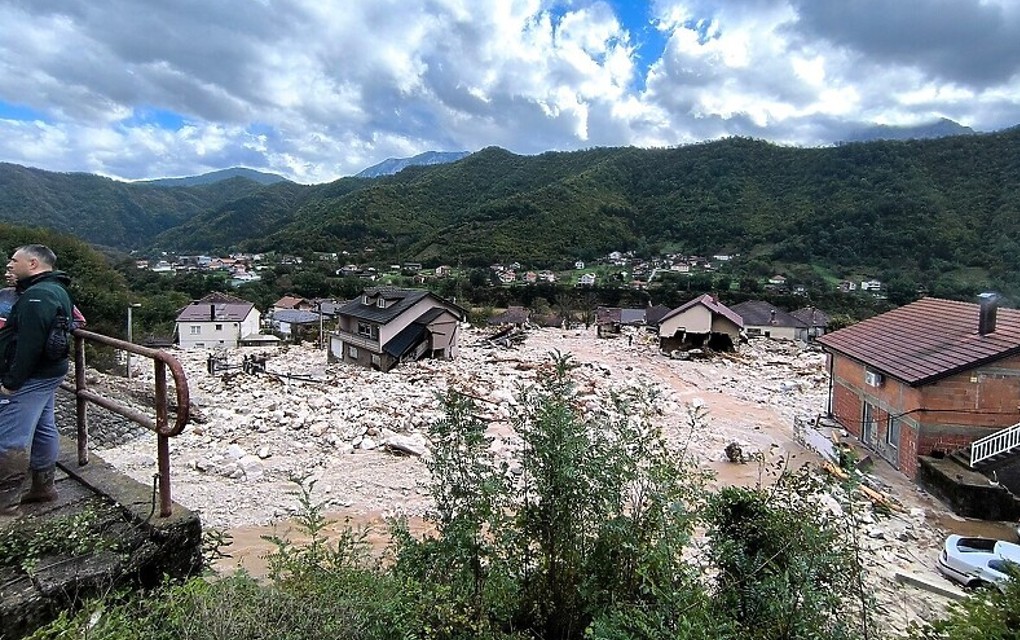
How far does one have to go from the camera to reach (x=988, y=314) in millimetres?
12070

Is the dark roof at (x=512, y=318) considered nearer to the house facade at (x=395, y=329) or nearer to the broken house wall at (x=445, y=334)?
the house facade at (x=395, y=329)

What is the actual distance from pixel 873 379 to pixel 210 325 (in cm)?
4444

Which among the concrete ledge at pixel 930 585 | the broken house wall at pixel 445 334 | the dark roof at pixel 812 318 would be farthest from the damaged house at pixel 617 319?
the concrete ledge at pixel 930 585

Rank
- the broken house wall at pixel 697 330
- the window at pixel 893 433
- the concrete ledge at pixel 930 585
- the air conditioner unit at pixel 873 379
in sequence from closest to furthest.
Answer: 1. the concrete ledge at pixel 930 585
2. the window at pixel 893 433
3. the air conditioner unit at pixel 873 379
4. the broken house wall at pixel 697 330

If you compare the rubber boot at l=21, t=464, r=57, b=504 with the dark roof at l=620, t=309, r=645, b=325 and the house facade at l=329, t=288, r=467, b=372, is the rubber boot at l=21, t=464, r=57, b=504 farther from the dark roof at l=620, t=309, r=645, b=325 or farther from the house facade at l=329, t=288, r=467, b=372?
the dark roof at l=620, t=309, r=645, b=325

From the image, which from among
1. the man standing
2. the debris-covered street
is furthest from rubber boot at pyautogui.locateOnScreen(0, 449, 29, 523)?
the debris-covered street

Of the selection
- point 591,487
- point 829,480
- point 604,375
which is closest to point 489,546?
point 591,487

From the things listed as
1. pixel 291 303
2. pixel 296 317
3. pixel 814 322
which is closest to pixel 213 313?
pixel 296 317

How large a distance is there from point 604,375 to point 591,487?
22196 millimetres

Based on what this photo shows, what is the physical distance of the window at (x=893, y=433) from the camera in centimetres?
1241

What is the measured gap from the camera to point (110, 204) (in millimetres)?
117625

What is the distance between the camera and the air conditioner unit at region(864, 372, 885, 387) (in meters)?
13.1

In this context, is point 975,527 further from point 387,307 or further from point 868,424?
point 387,307

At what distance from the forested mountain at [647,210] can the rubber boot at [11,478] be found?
7593cm
